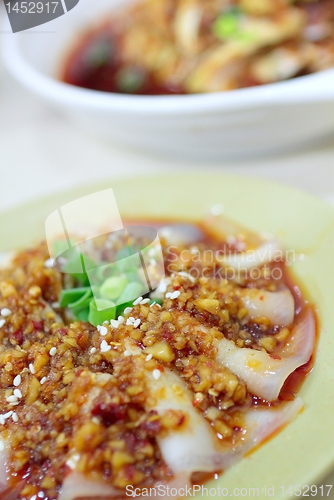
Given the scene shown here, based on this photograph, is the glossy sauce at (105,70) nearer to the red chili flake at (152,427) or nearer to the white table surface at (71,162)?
the white table surface at (71,162)

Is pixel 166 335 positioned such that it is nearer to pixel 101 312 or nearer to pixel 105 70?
pixel 101 312

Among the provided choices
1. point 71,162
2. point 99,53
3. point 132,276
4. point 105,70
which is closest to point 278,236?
point 132,276

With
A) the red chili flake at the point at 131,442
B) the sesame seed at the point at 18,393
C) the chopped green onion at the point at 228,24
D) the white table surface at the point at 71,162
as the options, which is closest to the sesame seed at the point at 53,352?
the sesame seed at the point at 18,393

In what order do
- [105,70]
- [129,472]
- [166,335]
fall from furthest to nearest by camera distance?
1. [105,70]
2. [166,335]
3. [129,472]

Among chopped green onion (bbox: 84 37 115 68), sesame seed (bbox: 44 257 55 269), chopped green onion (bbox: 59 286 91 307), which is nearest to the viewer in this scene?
chopped green onion (bbox: 59 286 91 307)

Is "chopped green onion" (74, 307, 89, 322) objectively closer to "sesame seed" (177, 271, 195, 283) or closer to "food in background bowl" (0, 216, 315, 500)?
"food in background bowl" (0, 216, 315, 500)

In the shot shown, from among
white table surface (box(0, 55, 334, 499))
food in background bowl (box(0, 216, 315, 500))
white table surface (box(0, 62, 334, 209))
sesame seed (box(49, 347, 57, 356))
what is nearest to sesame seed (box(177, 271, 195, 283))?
food in background bowl (box(0, 216, 315, 500))
